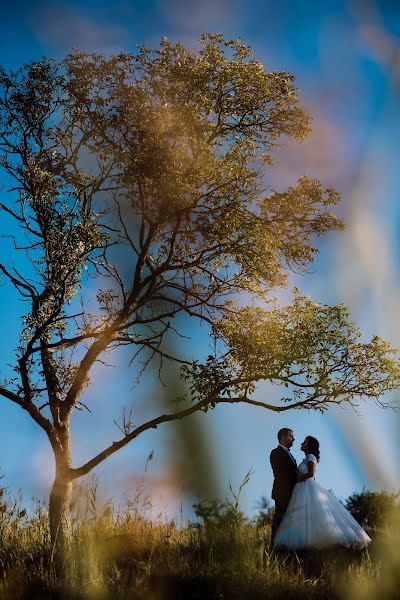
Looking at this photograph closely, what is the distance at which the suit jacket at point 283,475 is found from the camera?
13.2 metres

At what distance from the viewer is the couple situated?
12.2m

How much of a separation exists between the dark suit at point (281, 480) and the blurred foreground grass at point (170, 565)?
1.28 metres

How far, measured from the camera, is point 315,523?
12.3 metres

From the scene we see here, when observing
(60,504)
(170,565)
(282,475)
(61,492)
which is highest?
Result: (61,492)

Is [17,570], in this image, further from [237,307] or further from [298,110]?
[298,110]

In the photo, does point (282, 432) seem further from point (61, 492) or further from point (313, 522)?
point (61, 492)

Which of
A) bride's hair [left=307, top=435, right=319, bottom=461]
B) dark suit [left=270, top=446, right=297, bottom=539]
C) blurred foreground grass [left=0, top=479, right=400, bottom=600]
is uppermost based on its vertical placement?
bride's hair [left=307, top=435, right=319, bottom=461]

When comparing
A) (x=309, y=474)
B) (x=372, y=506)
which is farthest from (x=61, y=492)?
(x=372, y=506)

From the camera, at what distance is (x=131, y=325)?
1805 centimetres

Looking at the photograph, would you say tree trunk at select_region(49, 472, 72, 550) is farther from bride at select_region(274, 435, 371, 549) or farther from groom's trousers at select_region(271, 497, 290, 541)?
bride at select_region(274, 435, 371, 549)

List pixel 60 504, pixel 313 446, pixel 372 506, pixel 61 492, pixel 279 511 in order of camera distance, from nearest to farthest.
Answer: pixel 279 511 < pixel 313 446 < pixel 60 504 < pixel 61 492 < pixel 372 506

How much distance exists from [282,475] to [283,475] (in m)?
0.02

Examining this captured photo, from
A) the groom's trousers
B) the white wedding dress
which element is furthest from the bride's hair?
the groom's trousers

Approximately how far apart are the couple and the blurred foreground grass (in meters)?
0.35
